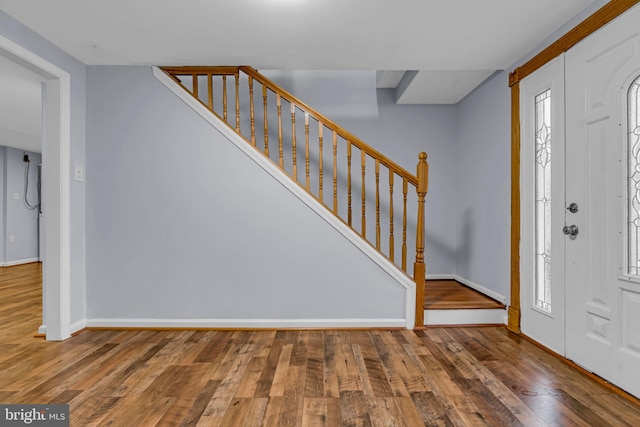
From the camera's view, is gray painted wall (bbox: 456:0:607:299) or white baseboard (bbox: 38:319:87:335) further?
gray painted wall (bbox: 456:0:607:299)

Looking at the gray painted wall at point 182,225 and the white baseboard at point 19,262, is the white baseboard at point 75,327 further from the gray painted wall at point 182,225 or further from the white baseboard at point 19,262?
the white baseboard at point 19,262

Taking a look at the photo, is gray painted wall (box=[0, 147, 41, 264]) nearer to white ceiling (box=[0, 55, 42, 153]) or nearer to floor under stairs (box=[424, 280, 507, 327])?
white ceiling (box=[0, 55, 42, 153])

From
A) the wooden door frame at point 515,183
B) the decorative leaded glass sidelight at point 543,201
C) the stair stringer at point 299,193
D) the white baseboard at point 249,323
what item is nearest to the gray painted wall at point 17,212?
the white baseboard at point 249,323

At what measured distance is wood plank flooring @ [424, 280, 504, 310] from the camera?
302 cm

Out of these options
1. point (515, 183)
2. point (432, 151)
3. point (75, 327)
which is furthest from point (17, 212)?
point (515, 183)

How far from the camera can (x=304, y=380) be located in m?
2.03

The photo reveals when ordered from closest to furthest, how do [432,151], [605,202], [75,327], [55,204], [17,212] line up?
[605,202]
[55,204]
[75,327]
[432,151]
[17,212]

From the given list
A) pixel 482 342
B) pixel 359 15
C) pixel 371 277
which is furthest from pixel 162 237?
pixel 482 342

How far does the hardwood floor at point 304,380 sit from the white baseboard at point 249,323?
7 cm

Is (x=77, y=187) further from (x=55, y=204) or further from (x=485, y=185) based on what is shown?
(x=485, y=185)

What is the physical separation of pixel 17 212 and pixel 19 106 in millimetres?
3341

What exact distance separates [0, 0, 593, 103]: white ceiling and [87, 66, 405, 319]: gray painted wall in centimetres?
50

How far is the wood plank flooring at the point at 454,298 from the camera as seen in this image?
3.02 metres

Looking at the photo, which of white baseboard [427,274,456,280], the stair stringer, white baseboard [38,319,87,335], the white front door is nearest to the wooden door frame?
the white front door
